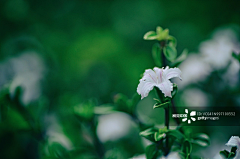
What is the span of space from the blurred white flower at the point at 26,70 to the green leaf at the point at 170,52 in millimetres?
659

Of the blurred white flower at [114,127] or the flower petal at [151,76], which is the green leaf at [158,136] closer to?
the flower petal at [151,76]

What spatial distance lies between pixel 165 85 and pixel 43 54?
0.92 metres

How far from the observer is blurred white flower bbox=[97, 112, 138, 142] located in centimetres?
67

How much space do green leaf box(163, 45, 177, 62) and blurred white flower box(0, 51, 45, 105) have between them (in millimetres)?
659

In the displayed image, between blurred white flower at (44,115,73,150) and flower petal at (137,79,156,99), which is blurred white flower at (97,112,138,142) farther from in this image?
flower petal at (137,79,156,99)

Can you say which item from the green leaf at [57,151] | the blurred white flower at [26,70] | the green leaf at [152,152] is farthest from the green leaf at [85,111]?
the blurred white flower at [26,70]

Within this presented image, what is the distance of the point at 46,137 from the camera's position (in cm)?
64

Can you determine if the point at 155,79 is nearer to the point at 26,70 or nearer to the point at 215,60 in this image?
the point at 215,60

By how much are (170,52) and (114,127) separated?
0.35 m

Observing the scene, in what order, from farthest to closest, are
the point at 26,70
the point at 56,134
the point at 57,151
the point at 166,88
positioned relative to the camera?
the point at 26,70 < the point at 56,134 < the point at 57,151 < the point at 166,88

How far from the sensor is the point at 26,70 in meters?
1.08

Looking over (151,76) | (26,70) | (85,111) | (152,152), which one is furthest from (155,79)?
(26,70)

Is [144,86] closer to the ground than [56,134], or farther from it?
farther from it

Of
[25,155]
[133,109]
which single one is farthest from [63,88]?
[133,109]
